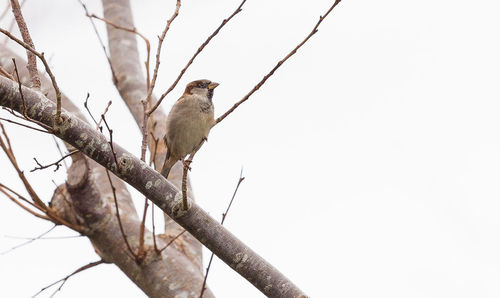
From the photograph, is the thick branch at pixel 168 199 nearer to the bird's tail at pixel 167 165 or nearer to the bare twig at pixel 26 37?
the bare twig at pixel 26 37

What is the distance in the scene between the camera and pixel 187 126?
12.1ft

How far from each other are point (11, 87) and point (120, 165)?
15.2 inches

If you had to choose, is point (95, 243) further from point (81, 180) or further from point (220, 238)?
point (220, 238)

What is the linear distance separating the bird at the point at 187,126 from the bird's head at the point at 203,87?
0.05 metres

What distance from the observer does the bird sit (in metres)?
3.69

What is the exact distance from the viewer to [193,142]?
12.1 ft

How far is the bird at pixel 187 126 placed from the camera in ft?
12.1

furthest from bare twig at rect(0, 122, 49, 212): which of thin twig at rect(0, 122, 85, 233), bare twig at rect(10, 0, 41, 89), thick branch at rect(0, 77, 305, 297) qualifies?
thick branch at rect(0, 77, 305, 297)

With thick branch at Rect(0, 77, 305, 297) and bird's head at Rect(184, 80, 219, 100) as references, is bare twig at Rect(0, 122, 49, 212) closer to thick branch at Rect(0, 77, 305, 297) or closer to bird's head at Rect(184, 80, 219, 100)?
thick branch at Rect(0, 77, 305, 297)

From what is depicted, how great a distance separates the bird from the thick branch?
146 centimetres

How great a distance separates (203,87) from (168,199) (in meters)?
1.94

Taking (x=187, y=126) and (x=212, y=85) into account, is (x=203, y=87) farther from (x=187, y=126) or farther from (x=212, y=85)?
(x=187, y=126)

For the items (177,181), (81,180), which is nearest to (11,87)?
(81,180)

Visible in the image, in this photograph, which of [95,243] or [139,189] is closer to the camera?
[139,189]
